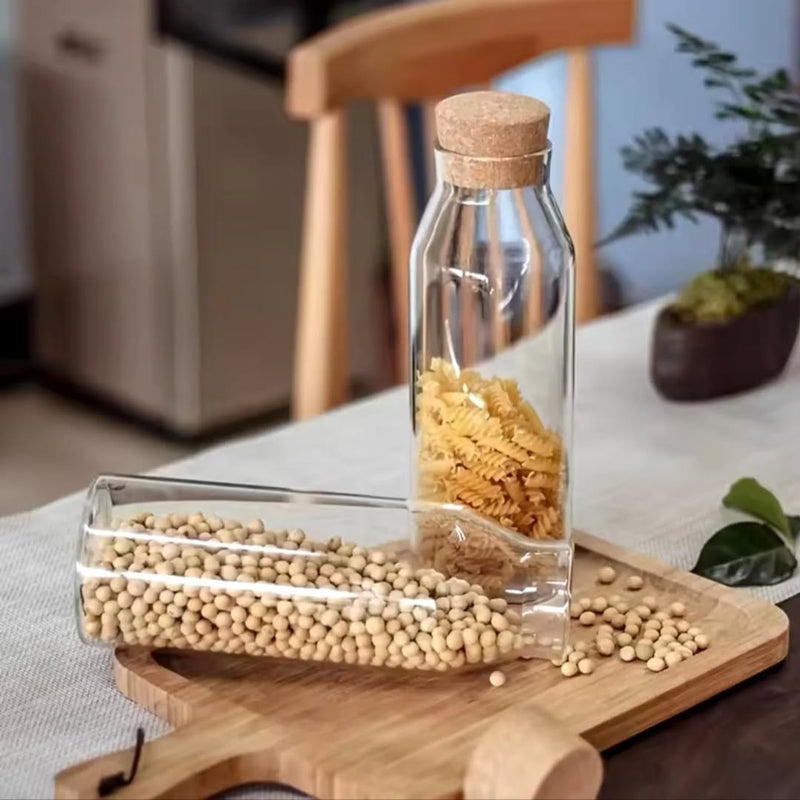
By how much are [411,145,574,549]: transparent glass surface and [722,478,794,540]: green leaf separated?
0.59 feet

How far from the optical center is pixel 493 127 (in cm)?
94

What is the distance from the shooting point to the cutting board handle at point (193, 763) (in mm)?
800

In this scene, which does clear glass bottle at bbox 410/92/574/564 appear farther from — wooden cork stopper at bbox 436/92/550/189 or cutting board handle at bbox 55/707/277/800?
cutting board handle at bbox 55/707/277/800

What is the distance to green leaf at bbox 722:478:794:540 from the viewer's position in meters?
1.14

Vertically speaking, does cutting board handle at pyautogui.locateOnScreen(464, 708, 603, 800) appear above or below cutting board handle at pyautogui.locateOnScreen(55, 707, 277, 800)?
above

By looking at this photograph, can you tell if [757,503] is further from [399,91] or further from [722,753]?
[399,91]

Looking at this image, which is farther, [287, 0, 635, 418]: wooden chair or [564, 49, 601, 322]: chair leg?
[564, 49, 601, 322]: chair leg

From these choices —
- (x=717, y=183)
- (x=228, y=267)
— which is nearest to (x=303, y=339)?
(x=717, y=183)

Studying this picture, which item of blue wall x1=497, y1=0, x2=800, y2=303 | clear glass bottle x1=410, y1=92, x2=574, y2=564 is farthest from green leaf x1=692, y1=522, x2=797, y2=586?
blue wall x1=497, y1=0, x2=800, y2=303

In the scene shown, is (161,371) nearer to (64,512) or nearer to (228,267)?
(228,267)

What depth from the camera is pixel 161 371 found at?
3104 millimetres

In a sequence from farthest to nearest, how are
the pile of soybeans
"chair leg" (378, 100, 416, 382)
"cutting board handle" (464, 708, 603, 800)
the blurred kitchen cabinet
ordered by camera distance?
the blurred kitchen cabinet < "chair leg" (378, 100, 416, 382) < the pile of soybeans < "cutting board handle" (464, 708, 603, 800)

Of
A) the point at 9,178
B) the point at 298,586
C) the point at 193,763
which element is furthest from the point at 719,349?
the point at 9,178

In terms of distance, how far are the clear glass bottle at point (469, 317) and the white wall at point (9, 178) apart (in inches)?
90.9
